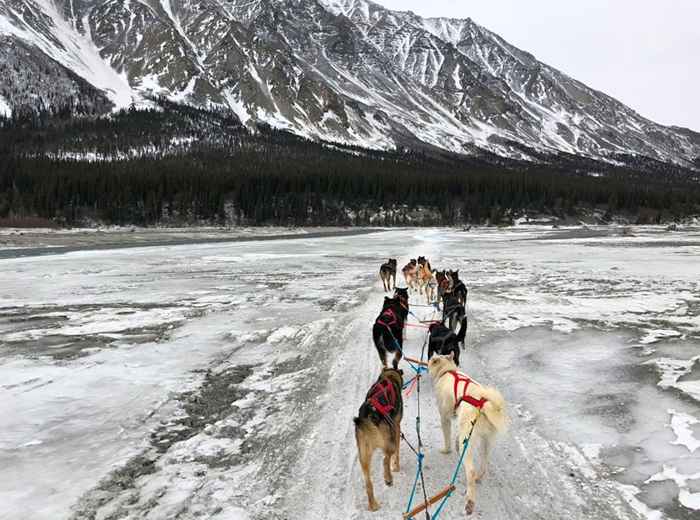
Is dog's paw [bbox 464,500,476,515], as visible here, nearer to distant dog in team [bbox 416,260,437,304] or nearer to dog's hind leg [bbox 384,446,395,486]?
dog's hind leg [bbox 384,446,395,486]

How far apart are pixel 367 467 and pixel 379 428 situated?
0.37m

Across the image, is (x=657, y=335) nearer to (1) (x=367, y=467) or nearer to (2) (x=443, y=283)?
(2) (x=443, y=283)

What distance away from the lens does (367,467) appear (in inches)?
180

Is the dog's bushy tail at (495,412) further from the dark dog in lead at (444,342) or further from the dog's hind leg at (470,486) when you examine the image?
the dark dog in lead at (444,342)

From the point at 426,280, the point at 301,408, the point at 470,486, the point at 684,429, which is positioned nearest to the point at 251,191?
the point at 426,280

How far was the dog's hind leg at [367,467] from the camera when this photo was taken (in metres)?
4.54

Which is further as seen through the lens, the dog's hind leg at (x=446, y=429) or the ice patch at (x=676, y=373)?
the ice patch at (x=676, y=373)

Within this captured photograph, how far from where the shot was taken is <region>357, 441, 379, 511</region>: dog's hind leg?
454cm

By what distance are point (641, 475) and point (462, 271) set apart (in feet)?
64.0

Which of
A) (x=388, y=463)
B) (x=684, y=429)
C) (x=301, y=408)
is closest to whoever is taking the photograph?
(x=388, y=463)

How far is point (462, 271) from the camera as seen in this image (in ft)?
80.0

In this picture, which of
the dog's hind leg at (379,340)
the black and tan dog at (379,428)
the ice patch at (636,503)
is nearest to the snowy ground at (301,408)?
the ice patch at (636,503)

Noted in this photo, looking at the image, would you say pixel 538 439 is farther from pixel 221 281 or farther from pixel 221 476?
pixel 221 281

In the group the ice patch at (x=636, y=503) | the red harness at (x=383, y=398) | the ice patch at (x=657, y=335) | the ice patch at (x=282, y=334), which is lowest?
the ice patch at (x=636, y=503)
